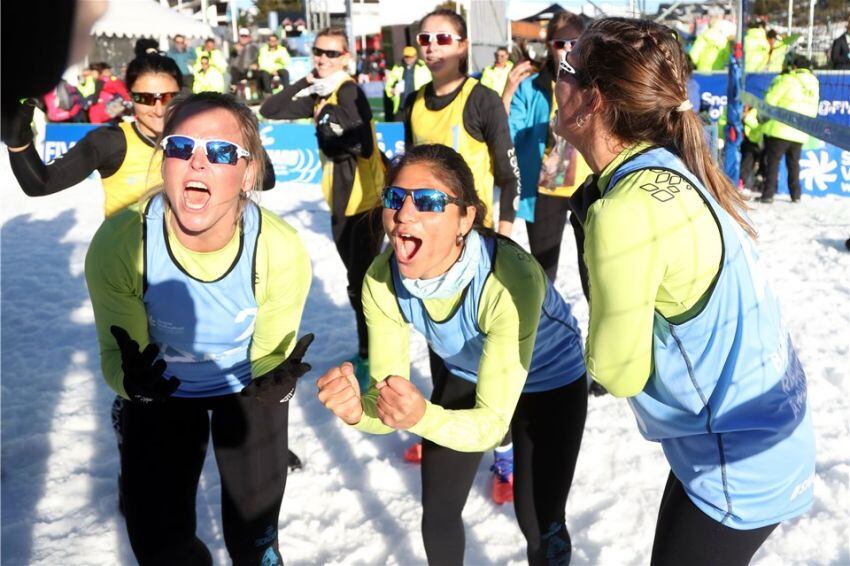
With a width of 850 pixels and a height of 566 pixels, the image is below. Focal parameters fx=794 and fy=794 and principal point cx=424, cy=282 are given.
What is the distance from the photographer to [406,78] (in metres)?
14.5

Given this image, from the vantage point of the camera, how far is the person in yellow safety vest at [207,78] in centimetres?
1558

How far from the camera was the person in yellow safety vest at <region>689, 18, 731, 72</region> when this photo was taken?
12656 millimetres

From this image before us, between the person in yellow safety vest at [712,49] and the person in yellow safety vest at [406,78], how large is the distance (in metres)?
4.46

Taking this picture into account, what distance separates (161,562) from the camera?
2.36 m

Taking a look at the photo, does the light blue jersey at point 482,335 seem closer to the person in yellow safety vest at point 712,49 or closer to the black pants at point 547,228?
the black pants at point 547,228

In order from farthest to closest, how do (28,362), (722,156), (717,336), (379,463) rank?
(722,156) < (28,362) < (379,463) < (717,336)

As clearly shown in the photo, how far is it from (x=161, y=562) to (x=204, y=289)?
82 cm

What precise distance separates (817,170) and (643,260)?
9.46 m

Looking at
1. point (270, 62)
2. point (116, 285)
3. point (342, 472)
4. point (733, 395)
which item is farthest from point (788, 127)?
point (270, 62)

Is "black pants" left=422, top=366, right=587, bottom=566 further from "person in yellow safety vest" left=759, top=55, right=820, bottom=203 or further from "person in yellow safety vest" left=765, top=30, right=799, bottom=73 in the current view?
"person in yellow safety vest" left=765, top=30, right=799, bottom=73

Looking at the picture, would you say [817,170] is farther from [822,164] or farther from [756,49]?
[756,49]

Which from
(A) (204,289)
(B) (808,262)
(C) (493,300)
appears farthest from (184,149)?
(B) (808,262)

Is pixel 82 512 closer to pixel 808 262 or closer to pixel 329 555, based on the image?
pixel 329 555

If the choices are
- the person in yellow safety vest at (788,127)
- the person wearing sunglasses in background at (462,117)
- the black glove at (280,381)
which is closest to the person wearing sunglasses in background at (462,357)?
the black glove at (280,381)
